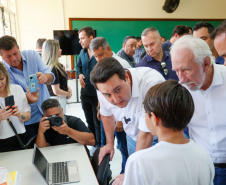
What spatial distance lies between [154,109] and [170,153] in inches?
7.6

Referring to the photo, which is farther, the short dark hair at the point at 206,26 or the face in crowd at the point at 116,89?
the short dark hair at the point at 206,26

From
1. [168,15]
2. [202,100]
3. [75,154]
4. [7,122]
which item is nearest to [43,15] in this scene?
[168,15]

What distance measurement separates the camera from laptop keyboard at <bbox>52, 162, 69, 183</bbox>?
1291mm

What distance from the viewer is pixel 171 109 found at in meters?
0.87

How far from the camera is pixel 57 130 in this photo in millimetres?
1748

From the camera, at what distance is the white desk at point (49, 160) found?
1.31 metres

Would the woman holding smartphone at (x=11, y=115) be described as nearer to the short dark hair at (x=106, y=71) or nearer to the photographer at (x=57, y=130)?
the photographer at (x=57, y=130)

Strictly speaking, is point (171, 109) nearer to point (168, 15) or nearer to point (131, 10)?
point (131, 10)

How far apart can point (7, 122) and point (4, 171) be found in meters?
0.50

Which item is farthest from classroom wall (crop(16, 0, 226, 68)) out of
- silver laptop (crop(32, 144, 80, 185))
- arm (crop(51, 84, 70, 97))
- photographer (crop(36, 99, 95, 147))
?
silver laptop (crop(32, 144, 80, 185))

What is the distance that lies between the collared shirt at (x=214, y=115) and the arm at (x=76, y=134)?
932 mm

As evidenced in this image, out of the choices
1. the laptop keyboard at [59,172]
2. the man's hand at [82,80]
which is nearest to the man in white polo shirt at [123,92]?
the laptop keyboard at [59,172]

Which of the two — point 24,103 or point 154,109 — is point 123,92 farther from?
point 24,103

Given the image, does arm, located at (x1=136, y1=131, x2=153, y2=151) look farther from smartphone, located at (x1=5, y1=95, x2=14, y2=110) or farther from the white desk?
smartphone, located at (x1=5, y1=95, x2=14, y2=110)
